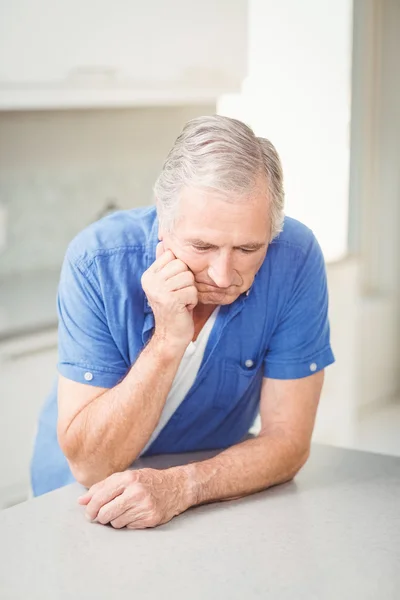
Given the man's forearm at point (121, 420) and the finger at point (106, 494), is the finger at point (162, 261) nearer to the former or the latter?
the man's forearm at point (121, 420)

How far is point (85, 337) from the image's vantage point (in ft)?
5.17

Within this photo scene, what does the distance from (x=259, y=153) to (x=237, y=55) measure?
2.11m

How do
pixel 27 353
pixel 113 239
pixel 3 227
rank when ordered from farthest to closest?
pixel 3 227
pixel 27 353
pixel 113 239

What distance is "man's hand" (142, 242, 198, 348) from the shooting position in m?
1.53

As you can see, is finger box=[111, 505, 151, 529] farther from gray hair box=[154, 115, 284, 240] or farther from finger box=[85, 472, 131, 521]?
gray hair box=[154, 115, 284, 240]

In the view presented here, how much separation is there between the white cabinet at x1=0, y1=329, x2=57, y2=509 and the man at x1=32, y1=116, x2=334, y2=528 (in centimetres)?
105

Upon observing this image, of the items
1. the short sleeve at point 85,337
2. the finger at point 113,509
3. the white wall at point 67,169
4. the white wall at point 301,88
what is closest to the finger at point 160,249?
the short sleeve at point 85,337

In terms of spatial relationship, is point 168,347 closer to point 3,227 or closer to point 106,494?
point 106,494

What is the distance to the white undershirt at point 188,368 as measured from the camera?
1.63 m

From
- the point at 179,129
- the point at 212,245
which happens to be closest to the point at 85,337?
the point at 212,245

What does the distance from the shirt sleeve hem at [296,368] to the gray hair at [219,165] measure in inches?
A: 10.9

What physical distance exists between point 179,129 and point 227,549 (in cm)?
274

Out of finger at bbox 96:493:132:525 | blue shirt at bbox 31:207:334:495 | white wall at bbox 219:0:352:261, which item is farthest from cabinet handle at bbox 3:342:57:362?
white wall at bbox 219:0:352:261

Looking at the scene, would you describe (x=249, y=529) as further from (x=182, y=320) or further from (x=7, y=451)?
(x=7, y=451)
